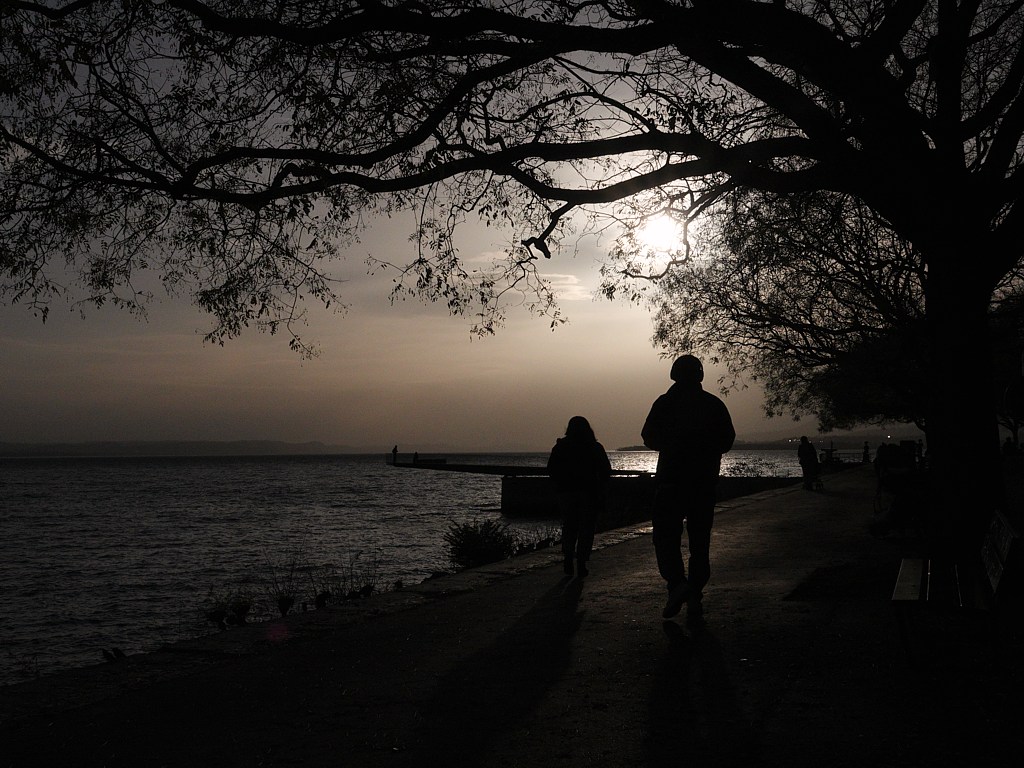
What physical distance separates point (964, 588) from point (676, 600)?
6.59ft

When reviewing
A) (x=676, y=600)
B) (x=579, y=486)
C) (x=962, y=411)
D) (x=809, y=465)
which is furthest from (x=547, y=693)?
(x=809, y=465)

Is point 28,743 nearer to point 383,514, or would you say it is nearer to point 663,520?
point 663,520

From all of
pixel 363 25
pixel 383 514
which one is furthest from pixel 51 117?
pixel 383 514

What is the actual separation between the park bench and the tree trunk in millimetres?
1635

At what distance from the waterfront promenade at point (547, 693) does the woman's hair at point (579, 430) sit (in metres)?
2.30

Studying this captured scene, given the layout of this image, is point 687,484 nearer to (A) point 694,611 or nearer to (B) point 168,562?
(A) point 694,611

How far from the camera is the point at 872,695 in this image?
4.56m

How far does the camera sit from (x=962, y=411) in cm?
750

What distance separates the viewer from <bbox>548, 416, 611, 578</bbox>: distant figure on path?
31.6 feet

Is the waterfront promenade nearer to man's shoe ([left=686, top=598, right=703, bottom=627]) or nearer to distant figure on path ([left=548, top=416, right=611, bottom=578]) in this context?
man's shoe ([left=686, top=598, right=703, bottom=627])

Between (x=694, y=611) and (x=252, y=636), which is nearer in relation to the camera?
(x=252, y=636)

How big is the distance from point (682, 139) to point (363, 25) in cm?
305

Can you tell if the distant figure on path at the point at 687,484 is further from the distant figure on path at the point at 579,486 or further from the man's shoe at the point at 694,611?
the distant figure on path at the point at 579,486

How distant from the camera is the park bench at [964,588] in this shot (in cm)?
467
